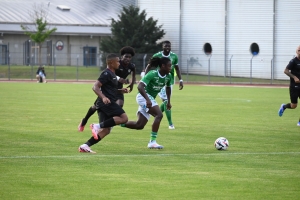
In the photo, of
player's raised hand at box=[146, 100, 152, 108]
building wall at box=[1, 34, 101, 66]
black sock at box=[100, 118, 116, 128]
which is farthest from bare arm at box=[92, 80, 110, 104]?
building wall at box=[1, 34, 101, 66]

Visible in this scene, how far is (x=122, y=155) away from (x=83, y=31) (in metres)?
51.8

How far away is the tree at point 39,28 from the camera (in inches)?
2248

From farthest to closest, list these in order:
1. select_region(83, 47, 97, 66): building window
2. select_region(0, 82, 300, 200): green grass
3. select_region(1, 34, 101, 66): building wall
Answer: select_region(83, 47, 97, 66): building window
select_region(1, 34, 101, 66): building wall
select_region(0, 82, 300, 200): green grass

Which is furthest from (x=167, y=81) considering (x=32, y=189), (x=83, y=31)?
(x=83, y=31)

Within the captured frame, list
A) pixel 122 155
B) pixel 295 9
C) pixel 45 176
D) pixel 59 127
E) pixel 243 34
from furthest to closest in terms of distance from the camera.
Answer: pixel 243 34, pixel 295 9, pixel 59 127, pixel 122 155, pixel 45 176

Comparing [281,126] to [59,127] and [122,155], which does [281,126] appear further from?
[122,155]

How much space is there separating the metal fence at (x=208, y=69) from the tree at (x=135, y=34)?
4.77 feet

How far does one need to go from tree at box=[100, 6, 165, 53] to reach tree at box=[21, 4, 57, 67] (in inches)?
227

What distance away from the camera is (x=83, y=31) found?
62.6 meters

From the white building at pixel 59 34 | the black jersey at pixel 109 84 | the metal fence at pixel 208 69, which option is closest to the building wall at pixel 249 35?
the metal fence at pixel 208 69

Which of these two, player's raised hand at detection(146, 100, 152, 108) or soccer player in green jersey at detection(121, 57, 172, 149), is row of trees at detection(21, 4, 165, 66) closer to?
soccer player in green jersey at detection(121, 57, 172, 149)

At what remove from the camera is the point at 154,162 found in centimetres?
1088

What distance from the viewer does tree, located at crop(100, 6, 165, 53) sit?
54.6 metres

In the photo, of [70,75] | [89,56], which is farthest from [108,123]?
[89,56]
